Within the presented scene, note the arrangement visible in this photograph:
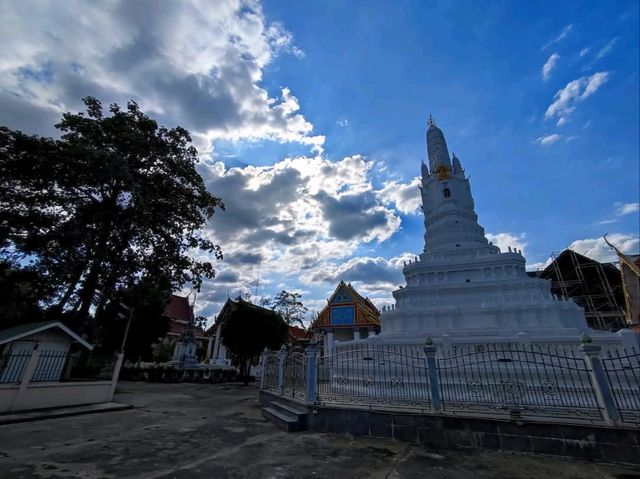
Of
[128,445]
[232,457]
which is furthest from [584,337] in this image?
[128,445]

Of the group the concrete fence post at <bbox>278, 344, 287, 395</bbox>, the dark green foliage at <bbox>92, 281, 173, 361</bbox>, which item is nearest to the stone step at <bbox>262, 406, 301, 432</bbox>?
the concrete fence post at <bbox>278, 344, 287, 395</bbox>

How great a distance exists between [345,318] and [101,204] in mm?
20231

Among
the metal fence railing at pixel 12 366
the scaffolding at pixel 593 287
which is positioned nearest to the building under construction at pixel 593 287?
the scaffolding at pixel 593 287

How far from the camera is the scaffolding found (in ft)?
88.8

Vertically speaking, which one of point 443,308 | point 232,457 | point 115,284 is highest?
point 115,284

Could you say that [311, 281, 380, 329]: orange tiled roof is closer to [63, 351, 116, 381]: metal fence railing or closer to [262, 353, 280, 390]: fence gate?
[262, 353, 280, 390]: fence gate

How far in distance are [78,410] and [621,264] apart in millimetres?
33142

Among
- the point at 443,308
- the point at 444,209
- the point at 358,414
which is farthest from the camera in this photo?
the point at 444,209

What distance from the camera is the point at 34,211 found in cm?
1323

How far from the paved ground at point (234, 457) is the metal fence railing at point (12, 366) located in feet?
8.42

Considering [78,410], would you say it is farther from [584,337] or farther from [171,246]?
[584,337]

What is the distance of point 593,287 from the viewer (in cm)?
2905

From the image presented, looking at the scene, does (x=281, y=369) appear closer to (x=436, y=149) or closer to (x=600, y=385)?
(x=600, y=385)

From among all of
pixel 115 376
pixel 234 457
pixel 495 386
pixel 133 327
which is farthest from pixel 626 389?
pixel 133 327
